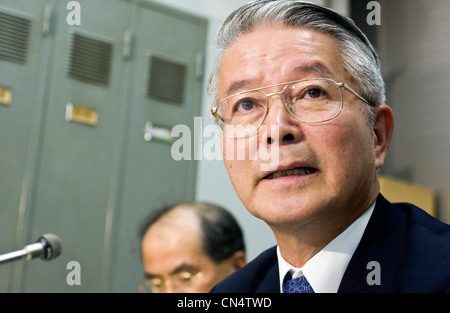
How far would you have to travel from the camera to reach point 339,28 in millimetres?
1000

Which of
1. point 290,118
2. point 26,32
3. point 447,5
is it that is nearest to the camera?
point 290,118

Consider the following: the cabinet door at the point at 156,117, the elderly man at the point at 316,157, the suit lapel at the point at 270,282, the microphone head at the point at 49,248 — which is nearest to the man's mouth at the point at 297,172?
the elderly man at the point at 316,157

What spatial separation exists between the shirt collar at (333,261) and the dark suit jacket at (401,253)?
0.02 meters

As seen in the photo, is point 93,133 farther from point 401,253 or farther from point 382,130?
point 401,253

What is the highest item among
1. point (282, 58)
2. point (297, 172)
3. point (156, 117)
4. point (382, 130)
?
point (156, 117)

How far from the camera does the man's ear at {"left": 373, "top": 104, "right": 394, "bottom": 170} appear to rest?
1.01 metres

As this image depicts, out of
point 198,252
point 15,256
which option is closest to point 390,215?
point 15,256

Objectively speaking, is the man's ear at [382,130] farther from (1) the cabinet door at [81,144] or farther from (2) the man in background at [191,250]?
(1) the cabinet door at [81,144]

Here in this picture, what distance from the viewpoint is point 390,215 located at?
921mm

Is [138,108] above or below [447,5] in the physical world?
below

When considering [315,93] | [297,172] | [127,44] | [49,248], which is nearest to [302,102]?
[315,93]

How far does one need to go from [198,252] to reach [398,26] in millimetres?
1198

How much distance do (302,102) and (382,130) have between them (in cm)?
22
